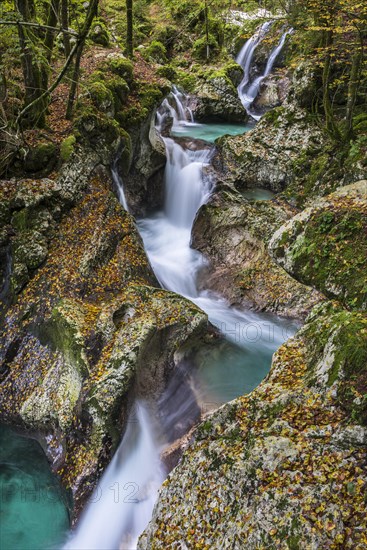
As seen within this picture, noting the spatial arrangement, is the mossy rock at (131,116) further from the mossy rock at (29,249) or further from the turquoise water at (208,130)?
the mossy rock at (29,249)

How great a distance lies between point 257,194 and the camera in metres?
13.6

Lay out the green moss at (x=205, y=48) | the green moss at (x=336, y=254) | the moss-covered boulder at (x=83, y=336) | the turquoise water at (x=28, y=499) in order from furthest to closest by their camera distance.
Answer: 1. the green moss at (x=205, y=48)
2. the moss-covered boulder at (x=83, y=336)
3. the turquoise water at (x=28, y=499)
4. the green moss at (x=336, y=254)

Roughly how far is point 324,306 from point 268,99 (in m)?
18.7

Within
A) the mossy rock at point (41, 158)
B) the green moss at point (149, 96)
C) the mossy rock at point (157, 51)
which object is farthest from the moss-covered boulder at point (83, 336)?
the mossy rock at point (157, 51)

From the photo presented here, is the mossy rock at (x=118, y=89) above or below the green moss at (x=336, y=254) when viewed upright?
above

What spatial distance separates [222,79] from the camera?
20547mm

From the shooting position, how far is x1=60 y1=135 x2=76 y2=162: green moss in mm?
9922

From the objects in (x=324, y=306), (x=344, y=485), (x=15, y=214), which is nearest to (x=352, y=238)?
(x=324, y=306)

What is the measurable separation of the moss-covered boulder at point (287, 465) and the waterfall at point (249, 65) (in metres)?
18.9

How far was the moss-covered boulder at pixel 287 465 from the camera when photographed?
407cm

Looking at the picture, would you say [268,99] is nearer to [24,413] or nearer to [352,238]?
[352,238]

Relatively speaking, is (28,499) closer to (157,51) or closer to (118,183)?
(118,183)

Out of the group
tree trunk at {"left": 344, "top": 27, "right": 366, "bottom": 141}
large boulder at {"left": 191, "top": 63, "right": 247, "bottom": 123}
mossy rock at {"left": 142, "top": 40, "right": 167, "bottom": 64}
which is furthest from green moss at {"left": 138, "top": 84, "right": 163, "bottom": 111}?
mossy rock at {"left": 142, "top": 40, "right": 167, "bottom": 64}

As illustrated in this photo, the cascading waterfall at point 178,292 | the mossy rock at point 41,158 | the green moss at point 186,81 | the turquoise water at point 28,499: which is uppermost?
the green moss at point 186,81
